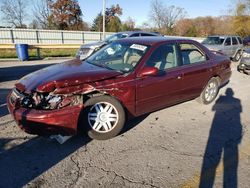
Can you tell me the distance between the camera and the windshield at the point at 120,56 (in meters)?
4.32

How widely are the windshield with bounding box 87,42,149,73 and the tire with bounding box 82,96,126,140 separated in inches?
26.5

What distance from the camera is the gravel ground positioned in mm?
2945

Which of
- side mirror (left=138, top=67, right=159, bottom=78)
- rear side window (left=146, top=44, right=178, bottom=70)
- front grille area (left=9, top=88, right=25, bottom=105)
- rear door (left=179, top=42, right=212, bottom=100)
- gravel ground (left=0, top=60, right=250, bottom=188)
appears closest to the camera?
gravel ground (left=0, top=60, right=250, bottom=188)

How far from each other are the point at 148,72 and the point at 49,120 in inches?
69.1

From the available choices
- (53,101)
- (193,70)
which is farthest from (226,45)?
(53,101)

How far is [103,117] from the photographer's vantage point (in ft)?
12.7

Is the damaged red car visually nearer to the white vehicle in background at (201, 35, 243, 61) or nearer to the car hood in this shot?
the car hood

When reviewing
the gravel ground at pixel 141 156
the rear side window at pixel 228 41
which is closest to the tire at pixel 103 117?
the gravel ground at pixel 141 156

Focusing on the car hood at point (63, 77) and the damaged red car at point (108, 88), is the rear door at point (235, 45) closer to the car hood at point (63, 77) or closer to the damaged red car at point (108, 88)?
the damaged red car at point (108, 88)

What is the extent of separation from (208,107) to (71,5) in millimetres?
44295

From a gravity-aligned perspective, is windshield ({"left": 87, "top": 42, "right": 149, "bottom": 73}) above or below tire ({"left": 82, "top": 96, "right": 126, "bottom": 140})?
above

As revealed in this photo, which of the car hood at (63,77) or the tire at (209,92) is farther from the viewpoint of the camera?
the tire at (209,92)

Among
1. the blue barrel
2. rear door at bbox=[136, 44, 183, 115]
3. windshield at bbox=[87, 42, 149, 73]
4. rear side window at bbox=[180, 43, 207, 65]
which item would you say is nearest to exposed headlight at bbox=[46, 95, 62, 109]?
windshield at bbox=[87, 42, 149, 73]

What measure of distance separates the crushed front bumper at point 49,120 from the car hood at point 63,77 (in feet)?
1.10
